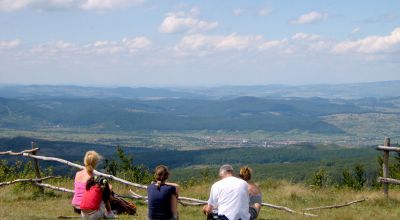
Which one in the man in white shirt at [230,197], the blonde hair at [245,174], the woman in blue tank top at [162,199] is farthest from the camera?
the blonde hair at [245,174]

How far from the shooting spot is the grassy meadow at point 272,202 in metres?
13.3

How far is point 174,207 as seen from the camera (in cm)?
902

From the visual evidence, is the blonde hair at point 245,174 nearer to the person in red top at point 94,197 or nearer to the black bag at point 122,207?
the person in red top at point 94,197

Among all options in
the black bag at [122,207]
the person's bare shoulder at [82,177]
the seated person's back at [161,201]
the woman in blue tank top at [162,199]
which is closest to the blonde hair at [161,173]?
the woman in blue tank top at [162,199]

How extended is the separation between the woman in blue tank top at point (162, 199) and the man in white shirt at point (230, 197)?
0.76 metres

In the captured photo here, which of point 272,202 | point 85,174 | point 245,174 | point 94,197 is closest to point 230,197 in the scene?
point 245,174

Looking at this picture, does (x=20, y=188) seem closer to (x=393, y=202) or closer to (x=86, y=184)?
(x=86, y=184)

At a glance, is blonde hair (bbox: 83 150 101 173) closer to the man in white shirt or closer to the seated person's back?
the seated person's back

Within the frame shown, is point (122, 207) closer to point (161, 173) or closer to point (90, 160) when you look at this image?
point (90, 160)

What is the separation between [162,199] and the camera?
8.94 meters

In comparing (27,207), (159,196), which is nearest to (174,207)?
(159,196)

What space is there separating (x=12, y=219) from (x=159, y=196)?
448 cm

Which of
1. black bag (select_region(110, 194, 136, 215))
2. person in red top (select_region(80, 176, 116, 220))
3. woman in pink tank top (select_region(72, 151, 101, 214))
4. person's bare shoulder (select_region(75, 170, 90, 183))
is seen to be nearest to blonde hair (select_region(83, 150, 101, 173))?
woman in pink tank top (select_region(72, 151, 101, 214))

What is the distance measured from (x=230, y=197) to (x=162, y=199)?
1.13 m
